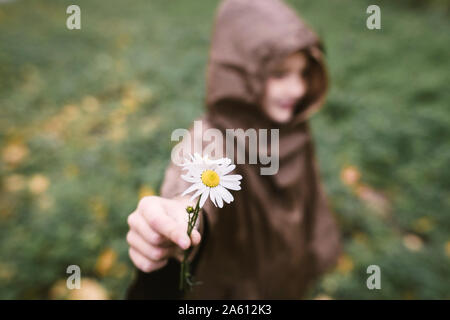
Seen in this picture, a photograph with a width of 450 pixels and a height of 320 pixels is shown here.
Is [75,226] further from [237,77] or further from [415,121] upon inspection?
[415,121]

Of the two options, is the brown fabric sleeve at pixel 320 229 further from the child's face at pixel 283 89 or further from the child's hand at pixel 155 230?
the child's hand at pixel 155 230

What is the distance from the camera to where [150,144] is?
2316mm

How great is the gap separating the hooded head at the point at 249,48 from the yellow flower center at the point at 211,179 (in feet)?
2.22

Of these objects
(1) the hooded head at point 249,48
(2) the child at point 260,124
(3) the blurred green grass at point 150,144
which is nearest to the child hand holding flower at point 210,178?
(2) the child at point 260,124

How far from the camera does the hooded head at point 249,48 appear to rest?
42.3 inches

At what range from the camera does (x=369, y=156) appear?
261 centimetres

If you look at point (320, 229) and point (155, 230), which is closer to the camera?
point (155, 230)

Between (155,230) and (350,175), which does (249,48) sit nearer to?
(155,230)

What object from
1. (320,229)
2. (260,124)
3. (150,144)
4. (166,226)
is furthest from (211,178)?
(150,144)

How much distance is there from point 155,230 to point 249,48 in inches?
31.8

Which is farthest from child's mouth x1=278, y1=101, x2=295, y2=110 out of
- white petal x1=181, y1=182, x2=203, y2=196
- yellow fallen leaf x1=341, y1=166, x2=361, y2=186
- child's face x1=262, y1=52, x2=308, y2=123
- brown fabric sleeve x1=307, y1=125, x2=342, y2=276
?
yellow fallen leaf x1=341, y1=166, x2=361, y2=186

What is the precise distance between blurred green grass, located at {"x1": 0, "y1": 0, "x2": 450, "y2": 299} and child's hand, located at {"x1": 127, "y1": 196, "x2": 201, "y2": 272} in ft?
3.56

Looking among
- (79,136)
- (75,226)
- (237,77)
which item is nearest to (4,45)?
(79,136)
